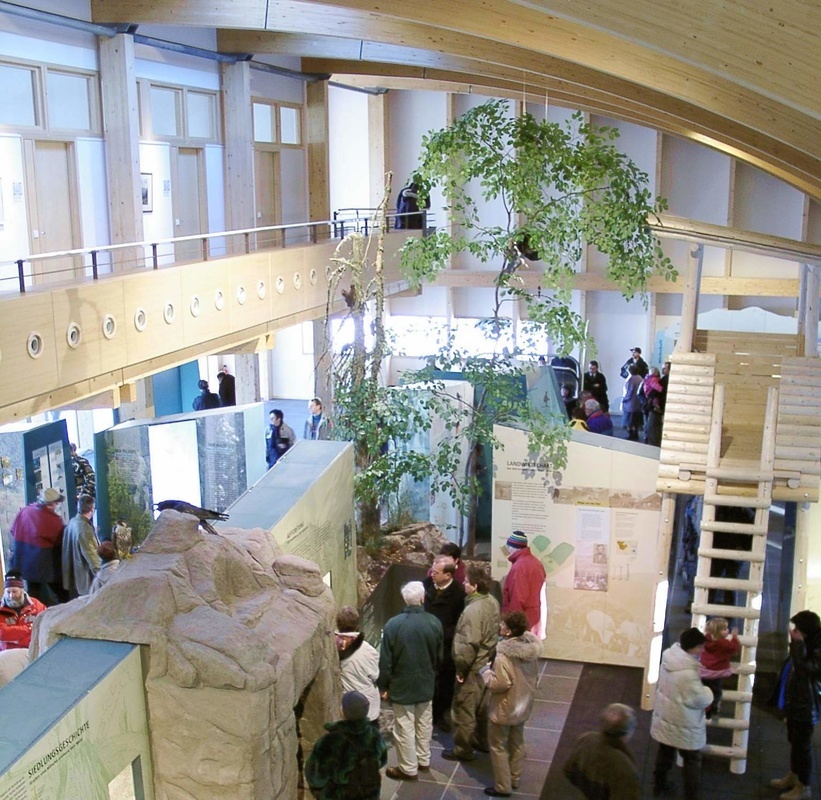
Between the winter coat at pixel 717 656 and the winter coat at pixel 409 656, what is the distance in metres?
1.91

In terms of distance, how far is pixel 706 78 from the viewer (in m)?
5.77

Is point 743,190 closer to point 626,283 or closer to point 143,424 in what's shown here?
point 626,283

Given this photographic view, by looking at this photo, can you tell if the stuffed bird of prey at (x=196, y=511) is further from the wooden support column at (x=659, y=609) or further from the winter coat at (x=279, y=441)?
the winter coat at (x=279, y=441)

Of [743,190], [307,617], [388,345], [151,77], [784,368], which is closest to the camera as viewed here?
[307,617]

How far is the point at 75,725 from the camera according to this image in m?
4.42

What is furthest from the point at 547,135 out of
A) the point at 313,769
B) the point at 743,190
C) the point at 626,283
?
the point at 743,190

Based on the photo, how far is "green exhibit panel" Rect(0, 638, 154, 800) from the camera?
13.5 feet

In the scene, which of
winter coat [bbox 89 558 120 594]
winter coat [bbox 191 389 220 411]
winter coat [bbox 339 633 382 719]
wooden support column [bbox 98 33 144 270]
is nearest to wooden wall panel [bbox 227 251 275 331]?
wooden support column [bbox 98 33 144 270]

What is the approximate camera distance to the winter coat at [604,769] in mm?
5332

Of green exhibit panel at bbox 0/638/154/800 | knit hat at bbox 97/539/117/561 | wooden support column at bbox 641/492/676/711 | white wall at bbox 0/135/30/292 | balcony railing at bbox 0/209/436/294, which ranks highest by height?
white wall at bbox 0/135/30/292

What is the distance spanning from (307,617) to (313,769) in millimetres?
909

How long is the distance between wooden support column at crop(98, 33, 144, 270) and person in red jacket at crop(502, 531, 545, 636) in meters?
6.12

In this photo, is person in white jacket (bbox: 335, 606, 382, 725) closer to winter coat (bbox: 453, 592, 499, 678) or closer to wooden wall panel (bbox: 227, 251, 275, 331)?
winter coat (bbox: 453, 592, 499, 678)

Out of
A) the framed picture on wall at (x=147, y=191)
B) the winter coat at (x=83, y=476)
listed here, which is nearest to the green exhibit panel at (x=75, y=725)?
the winter coat at (x=83, y=476)
